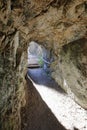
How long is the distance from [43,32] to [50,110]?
7.04 ft

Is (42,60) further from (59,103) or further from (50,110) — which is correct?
(50,110)

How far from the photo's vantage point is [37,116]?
5477 mm

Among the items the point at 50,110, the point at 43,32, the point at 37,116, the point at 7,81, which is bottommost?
the point at 37,116

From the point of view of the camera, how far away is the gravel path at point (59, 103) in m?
5.25

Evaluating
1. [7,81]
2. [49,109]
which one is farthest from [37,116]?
[7,81]

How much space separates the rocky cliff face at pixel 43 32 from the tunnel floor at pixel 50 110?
0.47 metres

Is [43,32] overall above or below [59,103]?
above

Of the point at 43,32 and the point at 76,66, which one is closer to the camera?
the point at 43,32

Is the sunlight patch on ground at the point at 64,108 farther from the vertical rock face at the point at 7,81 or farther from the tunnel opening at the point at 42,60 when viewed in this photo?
the vertical rock face at the point at 7,81

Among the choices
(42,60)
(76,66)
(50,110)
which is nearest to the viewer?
(76,66)

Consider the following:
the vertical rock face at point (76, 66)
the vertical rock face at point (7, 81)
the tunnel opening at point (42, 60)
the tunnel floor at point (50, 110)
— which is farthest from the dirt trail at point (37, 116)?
the vertical rock face at point (7, 81)

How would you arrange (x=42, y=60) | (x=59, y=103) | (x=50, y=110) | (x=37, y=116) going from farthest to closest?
(x=42, y=60) → (x=59, y=103) → (x=50, y=110) → (x=37, y=116)

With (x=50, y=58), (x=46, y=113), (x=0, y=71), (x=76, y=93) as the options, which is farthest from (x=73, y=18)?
(x=50, y=58)

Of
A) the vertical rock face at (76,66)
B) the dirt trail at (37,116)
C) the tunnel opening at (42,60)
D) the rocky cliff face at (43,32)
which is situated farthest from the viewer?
the tunnel opening at (42,60)
